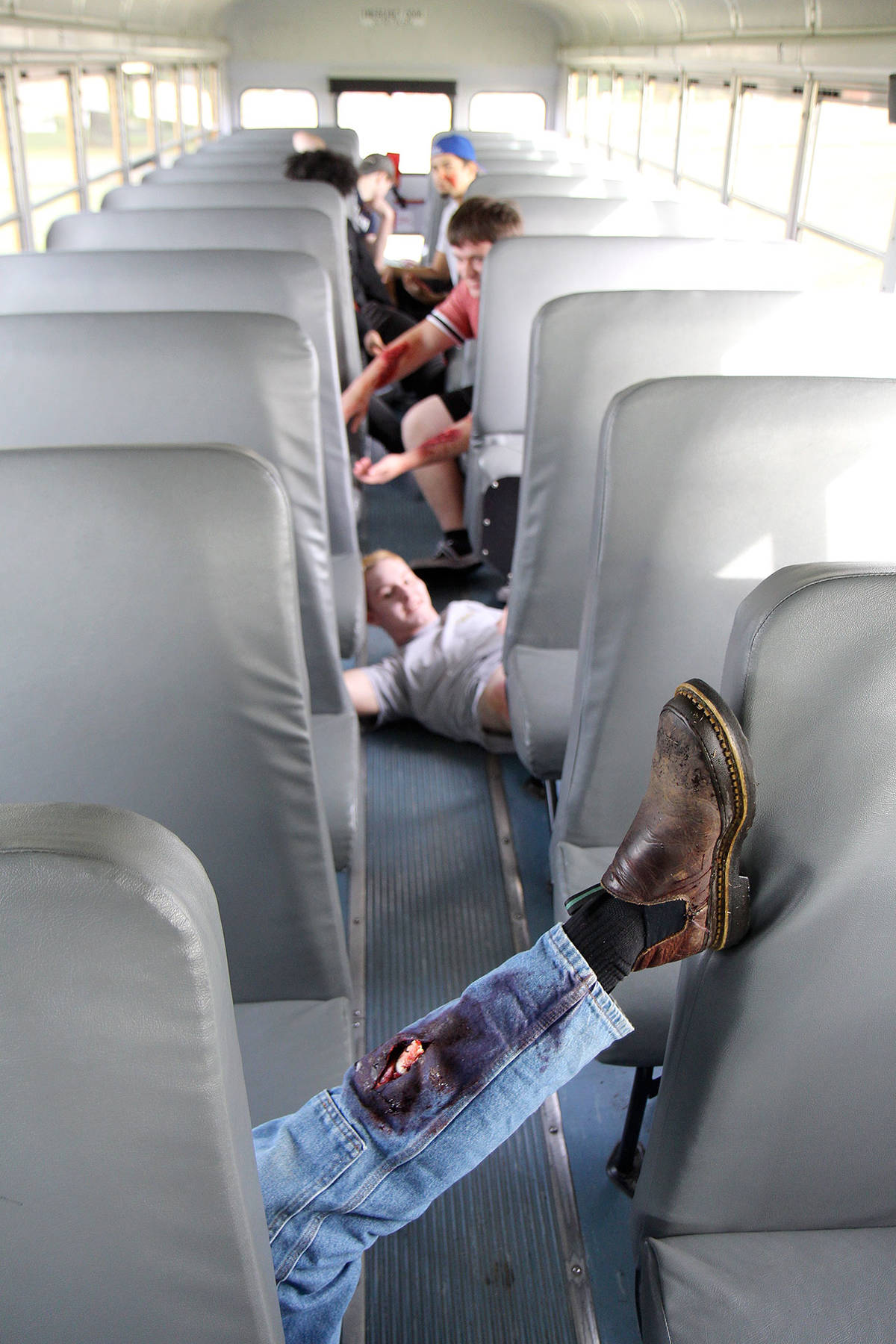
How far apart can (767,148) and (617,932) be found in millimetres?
4775

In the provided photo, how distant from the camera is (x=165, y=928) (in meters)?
0.56

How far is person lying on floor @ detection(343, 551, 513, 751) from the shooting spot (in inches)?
102

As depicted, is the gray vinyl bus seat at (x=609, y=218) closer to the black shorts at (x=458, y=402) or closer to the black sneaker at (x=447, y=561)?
the black shorts at (x=458, y=402)

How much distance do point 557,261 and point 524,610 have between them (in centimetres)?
102

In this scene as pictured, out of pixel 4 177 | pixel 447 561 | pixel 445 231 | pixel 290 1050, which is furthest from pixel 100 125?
pixel 290 1050

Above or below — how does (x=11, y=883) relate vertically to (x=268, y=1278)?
above

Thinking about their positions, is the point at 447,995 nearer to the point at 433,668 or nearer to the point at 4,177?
the point at 433,668

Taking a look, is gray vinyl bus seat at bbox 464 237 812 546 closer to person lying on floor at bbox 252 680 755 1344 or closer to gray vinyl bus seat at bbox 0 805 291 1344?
person lying on floor at bbox 252 680 755 1344

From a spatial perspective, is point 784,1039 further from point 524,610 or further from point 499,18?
point 499,18

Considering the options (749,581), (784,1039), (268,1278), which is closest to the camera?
(268,1278)

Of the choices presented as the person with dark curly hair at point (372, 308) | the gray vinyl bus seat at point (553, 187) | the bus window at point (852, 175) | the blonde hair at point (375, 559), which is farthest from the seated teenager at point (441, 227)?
the blonde hair at point (375, 559)

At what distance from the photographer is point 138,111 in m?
7.03

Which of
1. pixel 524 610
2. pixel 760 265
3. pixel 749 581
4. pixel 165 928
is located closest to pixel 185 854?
pixel 165 928

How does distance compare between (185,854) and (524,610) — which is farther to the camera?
(524,610)
